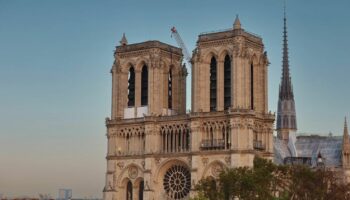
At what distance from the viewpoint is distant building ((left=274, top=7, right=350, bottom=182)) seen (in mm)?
154125

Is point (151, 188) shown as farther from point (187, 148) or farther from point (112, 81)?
point (112, 81)

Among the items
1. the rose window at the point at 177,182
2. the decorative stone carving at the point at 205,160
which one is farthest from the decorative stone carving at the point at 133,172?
the decorative stone carving at the point at 205,160

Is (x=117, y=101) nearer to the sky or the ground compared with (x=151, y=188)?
nearer to the sky

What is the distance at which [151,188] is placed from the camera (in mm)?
130625

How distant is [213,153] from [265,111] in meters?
13.0

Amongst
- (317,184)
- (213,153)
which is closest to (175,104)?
(213,153)

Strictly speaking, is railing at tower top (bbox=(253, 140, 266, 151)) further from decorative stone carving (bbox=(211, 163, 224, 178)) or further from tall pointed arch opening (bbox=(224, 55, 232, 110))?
tall pointed arch opening (bbox=(224, 55, 232, 110))

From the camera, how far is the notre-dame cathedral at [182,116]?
12444cm

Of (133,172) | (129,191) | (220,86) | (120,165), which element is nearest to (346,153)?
(220,86)

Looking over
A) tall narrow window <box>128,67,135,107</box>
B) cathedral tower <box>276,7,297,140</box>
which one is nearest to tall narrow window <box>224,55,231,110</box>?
tall narrow window <box>128,67,135,107</box>

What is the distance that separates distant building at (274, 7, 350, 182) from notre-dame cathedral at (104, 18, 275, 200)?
24839 mm

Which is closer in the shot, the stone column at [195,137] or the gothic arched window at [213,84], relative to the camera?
the stone column at [195,137]

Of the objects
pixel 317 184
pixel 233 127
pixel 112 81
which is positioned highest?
pixel 112 81

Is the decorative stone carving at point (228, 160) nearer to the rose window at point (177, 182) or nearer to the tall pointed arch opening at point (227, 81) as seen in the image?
the rose window at point (177, 182)
